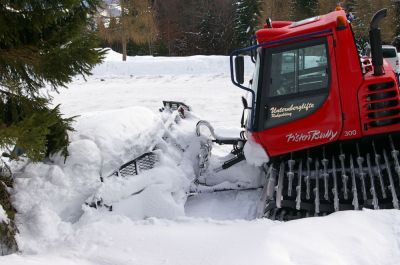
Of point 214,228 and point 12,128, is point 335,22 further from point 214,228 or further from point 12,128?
point 12,128

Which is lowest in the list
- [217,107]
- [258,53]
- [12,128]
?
[217,107]

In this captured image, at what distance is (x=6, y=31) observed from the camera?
4.58 meters

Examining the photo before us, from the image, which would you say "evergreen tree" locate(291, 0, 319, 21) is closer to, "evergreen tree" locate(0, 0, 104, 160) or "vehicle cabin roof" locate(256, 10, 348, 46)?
"vehicle cabin roof" locate(256, 10, 348, 46)

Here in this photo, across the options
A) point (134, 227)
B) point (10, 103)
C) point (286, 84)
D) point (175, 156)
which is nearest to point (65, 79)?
point (10, 103)

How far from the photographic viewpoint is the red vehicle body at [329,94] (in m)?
5.46

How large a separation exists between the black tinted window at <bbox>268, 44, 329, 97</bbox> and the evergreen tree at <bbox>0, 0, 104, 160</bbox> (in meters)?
2.15

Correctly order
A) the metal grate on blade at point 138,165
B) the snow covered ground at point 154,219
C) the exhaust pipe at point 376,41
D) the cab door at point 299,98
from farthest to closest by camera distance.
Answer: the metal grate on blade at point 138,165 → the cab door at point 299,98 → the exhaust pipe at point 376,41 → the snow covered ground at point 154,219

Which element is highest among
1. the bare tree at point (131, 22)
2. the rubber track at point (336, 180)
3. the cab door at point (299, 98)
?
the bare tree at point (131, 22)

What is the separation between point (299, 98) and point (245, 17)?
31653 mm

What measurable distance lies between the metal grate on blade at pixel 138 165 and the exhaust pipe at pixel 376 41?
10.0 feet

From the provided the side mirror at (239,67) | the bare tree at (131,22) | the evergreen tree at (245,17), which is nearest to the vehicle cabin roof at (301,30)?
the side mirror at (239,67)

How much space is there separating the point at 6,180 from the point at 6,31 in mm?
1580

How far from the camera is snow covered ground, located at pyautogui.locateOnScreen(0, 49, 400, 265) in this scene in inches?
150

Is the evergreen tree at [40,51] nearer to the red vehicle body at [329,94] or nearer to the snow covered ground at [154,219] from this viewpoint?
the snow covered ground at [154,219]
